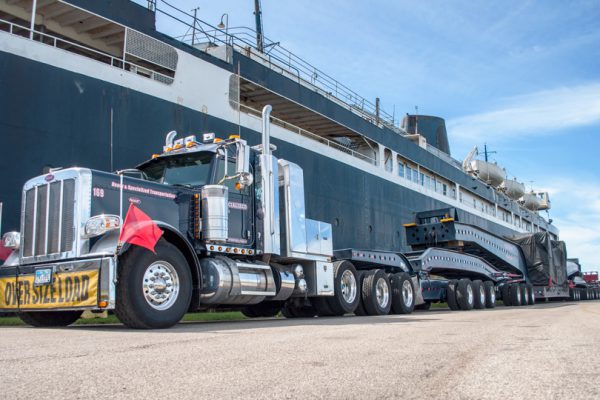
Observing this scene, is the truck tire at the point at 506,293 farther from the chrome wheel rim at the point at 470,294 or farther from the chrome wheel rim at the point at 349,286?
the chrome wheel rim at the point at 349,286

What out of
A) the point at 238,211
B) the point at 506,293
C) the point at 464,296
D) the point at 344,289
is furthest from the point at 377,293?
the point at 506,293

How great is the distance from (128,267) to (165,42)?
7.53 m

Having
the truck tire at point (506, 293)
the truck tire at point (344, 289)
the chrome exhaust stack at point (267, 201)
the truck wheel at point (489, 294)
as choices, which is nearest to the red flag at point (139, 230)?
the chrome exhaust stack at point (267, 201)

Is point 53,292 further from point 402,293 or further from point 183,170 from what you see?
point 402,293

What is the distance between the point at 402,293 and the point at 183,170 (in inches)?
236

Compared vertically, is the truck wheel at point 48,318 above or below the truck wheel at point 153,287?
below

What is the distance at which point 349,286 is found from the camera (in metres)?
11.1

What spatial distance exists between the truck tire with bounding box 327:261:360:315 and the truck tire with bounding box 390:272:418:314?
4.22ft

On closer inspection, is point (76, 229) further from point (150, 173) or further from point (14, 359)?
point (14, 359)

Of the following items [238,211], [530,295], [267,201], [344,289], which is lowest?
[530,295]

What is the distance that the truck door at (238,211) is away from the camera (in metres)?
8.45

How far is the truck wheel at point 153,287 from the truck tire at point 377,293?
4.90 meters

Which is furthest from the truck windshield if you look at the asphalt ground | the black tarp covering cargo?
the black tarp covering cargo

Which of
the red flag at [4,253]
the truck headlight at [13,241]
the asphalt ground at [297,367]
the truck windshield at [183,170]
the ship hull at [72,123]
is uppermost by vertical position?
the ship hull at [72,123]
